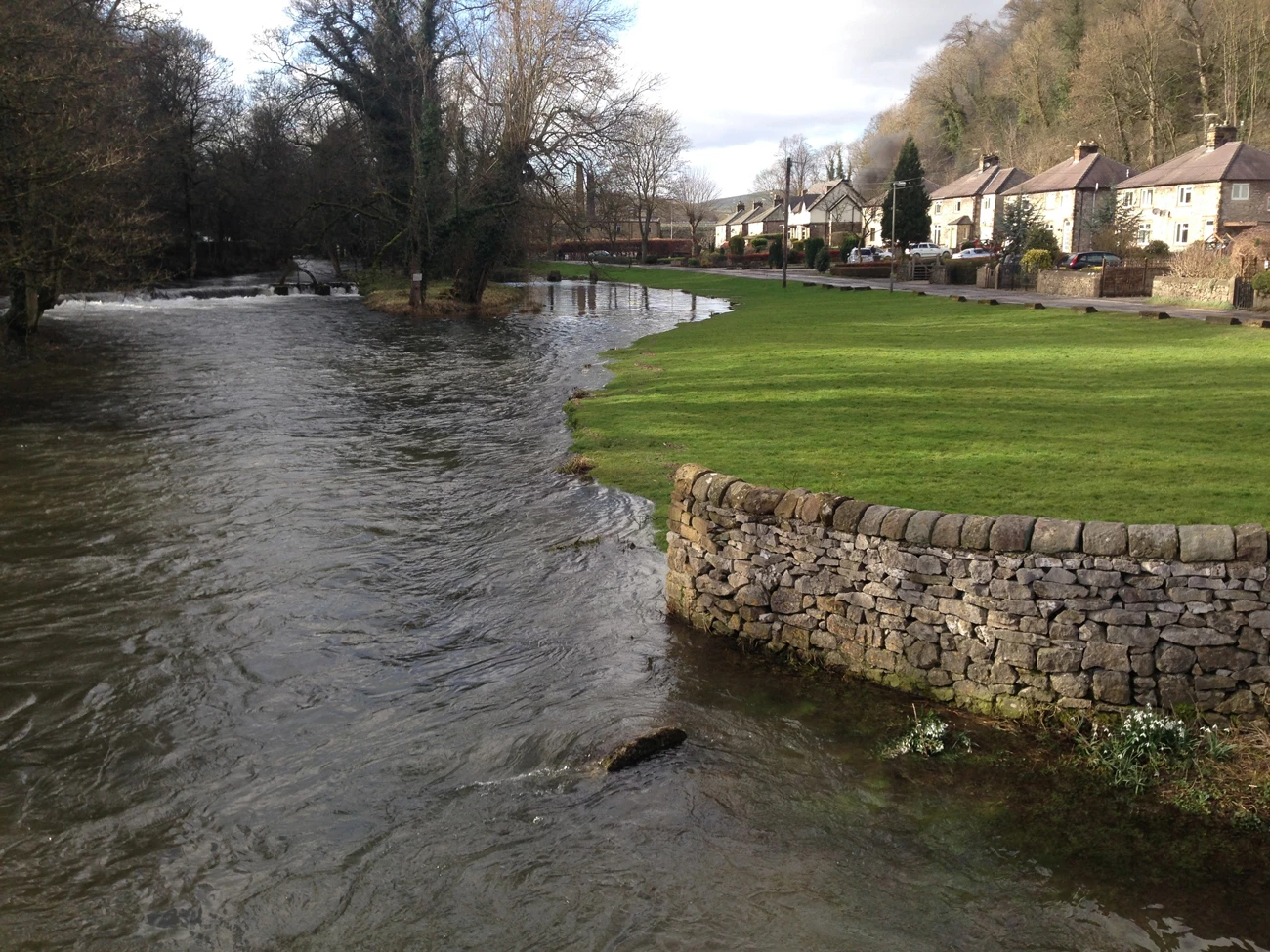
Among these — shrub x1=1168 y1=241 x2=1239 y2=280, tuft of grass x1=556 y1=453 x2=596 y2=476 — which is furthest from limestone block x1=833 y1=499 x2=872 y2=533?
shrub x1=1168 y1=241 x2=1239 y2=280

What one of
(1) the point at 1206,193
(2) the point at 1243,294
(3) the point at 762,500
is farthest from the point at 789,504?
(1) the point at 1206,193

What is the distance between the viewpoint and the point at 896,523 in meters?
7.56

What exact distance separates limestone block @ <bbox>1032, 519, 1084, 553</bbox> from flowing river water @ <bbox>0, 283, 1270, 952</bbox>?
66.8 inches

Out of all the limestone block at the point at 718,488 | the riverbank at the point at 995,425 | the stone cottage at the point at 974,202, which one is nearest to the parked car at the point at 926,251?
the stone cottage at the point at 974,202

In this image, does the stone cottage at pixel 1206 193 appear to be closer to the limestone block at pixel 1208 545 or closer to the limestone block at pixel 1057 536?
the limestone block at pixel 1208 545

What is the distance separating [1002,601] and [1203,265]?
32.6m

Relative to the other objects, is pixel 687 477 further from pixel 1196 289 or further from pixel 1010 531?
pixel 1196 289

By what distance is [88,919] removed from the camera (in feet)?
18.1

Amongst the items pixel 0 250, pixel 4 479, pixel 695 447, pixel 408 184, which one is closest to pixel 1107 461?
pixel 695 447

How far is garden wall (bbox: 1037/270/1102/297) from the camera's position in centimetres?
3814

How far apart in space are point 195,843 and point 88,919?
2.59ft

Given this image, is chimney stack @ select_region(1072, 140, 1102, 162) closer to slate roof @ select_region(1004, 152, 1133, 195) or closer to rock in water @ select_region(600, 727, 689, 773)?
slate roof @ select_region(1004, 152, 1133, 195)

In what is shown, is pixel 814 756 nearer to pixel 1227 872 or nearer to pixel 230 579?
pixel 1227 872

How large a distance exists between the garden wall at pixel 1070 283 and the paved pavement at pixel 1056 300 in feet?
2.06
